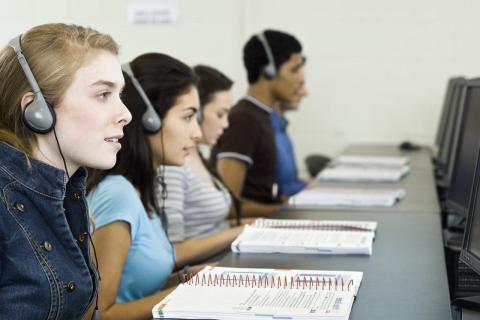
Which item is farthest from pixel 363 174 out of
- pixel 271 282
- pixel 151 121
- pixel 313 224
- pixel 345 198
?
pixel 271 282

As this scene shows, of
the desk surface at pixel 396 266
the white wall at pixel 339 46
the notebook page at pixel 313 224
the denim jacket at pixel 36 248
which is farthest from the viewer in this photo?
the white wall at pixel 339 46

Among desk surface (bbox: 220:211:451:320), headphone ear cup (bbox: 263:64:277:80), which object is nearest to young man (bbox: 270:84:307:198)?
headphone ear cup (bbox: 263:64:277:80)

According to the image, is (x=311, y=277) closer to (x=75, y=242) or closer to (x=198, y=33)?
(x=75, y=242)

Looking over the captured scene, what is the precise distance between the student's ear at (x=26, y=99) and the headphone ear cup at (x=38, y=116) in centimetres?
1

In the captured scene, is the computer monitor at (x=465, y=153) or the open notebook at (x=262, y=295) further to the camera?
the computer monitor at (x=465, y=153)

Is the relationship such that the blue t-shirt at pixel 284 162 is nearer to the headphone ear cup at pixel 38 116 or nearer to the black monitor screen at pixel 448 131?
the black monitor screen at pixel 448 131

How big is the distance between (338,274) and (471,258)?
26 cm

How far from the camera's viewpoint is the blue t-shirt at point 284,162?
3.79 meters

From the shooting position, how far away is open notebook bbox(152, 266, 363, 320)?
1.36 metres

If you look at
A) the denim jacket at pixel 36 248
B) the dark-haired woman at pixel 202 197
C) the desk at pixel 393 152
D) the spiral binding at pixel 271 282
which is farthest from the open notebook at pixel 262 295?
the desk at pixel 393 152

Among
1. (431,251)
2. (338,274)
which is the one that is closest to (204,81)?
(431,251)

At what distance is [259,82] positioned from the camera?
3869mm

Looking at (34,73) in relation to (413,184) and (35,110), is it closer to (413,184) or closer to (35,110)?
(35,110)

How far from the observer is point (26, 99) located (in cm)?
142
